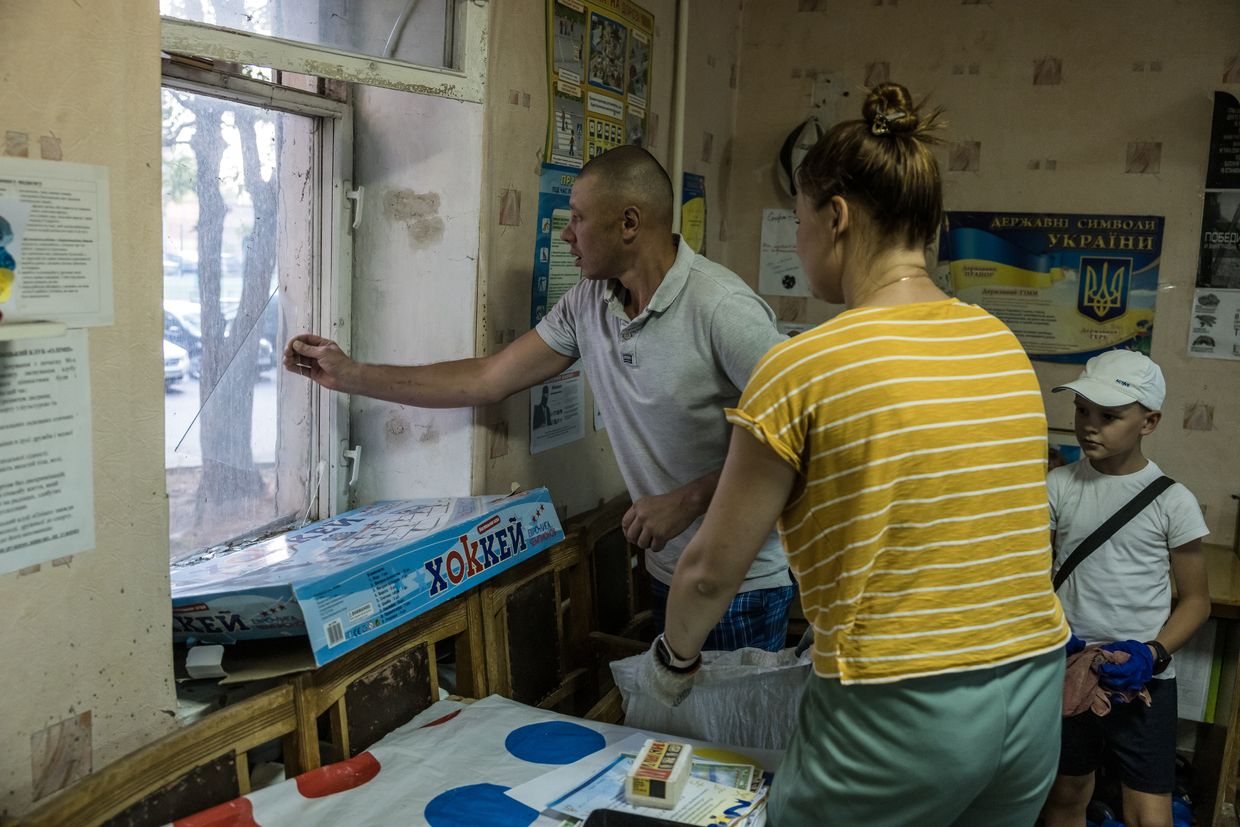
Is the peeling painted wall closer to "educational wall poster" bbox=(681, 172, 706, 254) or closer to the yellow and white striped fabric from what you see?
the yellow and white striped fabric

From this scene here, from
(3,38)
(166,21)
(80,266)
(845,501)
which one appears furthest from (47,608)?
(845,501)

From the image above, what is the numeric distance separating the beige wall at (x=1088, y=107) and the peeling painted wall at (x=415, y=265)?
1598 mm

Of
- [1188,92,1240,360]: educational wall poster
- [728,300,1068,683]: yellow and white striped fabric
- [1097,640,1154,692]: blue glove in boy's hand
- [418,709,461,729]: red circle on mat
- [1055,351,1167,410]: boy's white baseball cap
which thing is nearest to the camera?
[728,300,1068,683]: yellow and white striped fabric

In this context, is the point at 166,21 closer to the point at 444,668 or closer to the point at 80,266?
the point at 80,266

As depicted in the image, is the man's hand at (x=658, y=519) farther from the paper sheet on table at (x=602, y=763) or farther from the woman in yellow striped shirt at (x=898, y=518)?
the woman in yellow striped shirt at (x=898, y=518)

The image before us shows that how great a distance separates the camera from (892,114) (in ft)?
3.53

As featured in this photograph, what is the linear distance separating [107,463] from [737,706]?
92cm

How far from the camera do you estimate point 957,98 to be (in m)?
2.89

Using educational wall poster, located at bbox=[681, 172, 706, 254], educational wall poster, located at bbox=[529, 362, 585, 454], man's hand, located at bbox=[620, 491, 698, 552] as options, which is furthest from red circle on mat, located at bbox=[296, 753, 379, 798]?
educational wall poster, located at bbox=[681, 172, 706, 254]

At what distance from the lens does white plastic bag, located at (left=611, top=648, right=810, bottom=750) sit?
1461 millimetres

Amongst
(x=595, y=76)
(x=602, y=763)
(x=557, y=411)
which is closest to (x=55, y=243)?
(x=602, y=763)

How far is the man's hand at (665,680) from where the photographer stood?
1.25 m

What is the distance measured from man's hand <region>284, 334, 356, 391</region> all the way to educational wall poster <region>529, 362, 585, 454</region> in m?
0.42

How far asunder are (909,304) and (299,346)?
1096mm
